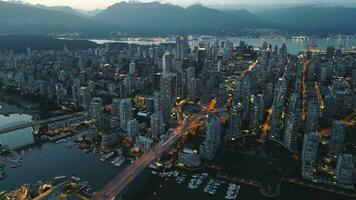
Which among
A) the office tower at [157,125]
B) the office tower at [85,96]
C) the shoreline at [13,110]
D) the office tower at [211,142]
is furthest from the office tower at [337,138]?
the shoreline at [13,110]

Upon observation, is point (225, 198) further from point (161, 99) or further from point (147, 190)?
point (161, 99)

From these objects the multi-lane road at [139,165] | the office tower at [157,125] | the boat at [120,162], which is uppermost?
the office tower at [157,125]

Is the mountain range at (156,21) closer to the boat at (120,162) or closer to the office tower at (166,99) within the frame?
the office tower at (166,99)

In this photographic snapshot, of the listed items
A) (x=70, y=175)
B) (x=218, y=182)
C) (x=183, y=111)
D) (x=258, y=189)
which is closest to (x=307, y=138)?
(x=258, y=189)

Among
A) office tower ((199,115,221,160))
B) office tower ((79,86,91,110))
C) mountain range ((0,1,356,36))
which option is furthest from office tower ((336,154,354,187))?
mountain range ((0,1,356,36))

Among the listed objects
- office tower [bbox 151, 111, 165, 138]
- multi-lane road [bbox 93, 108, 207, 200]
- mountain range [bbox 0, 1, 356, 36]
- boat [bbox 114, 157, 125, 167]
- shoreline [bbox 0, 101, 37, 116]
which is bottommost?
Result: boat [bbox 114, 157, 125, 167]

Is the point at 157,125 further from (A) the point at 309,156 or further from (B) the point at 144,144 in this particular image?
(A) the point at 309,156

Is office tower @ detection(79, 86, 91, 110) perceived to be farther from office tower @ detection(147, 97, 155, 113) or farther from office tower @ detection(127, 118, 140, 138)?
office tower @ detection(127, 118, 140, 138)

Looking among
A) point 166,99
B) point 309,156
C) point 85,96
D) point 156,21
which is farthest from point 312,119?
point 156,21
